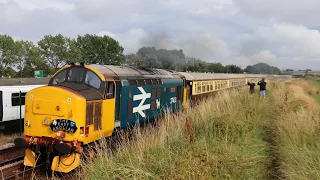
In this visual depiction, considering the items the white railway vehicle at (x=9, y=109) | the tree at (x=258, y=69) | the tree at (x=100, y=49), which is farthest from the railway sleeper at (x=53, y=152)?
the tree at (x=258, y=69)

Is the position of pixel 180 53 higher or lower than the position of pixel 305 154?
higher

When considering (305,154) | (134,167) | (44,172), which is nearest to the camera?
(134,167)

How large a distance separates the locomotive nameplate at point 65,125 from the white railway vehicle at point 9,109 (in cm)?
756

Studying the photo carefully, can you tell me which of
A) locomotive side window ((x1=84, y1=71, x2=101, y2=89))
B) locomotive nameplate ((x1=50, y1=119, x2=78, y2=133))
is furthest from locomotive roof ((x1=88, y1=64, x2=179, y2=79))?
locomotive nameplate ((x1=50, y1=119, x2=78, y2=133))

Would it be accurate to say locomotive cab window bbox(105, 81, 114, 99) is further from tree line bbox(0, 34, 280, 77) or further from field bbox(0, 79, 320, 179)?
tree line bbox(0, 34, 280, 77)

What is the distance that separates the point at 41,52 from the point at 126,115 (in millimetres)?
52563

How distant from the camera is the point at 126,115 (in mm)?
10414

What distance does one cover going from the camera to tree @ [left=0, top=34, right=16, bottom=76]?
5031cm

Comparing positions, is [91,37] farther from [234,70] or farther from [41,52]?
[234,70]

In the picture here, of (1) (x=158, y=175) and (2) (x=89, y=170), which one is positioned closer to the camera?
(1) (x=158, y=175)

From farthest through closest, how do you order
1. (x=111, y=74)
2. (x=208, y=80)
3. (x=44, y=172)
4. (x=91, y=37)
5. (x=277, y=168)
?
(x=91, y=37), (x=208, y=80), (x=111, y=74), (x=44, y=172), (x=277, y=168)

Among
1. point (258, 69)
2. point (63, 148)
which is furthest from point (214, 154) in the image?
point (258, 69)

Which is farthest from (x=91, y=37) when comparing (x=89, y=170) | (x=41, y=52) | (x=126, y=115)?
(x=89, y=170)

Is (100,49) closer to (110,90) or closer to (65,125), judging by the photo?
(110,90)
